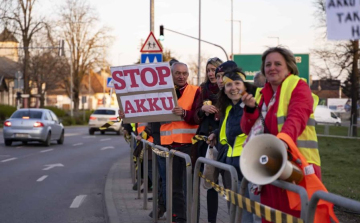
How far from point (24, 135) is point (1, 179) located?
11242mm

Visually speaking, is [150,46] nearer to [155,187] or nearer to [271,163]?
[155,187]

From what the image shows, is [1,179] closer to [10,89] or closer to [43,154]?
[43,154]

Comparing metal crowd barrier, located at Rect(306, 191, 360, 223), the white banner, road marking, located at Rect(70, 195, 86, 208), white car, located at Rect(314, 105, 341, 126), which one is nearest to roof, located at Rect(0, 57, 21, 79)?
white car, located at Rect(314, 105, 341, 126)

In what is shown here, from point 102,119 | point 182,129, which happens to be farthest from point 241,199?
point 102,119

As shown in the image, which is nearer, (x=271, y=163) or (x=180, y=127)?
(x=271, y=163)

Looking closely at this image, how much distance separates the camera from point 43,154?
21.9 meters

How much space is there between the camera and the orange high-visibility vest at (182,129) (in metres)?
7.63

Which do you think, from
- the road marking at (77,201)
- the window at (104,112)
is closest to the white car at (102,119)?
the window at (104,112)

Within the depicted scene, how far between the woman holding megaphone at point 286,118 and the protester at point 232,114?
0.78m

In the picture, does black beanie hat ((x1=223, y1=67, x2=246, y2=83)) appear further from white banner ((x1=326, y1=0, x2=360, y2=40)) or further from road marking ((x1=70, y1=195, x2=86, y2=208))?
road marking ((x1=70, y1=195, x2=86, y2=208))

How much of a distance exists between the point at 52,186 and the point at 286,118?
31.3 feet

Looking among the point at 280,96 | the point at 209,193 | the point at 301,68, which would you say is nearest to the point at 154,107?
the point at 209,193

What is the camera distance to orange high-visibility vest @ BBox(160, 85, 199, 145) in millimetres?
7633

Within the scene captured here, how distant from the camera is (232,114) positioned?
599 centimetres
